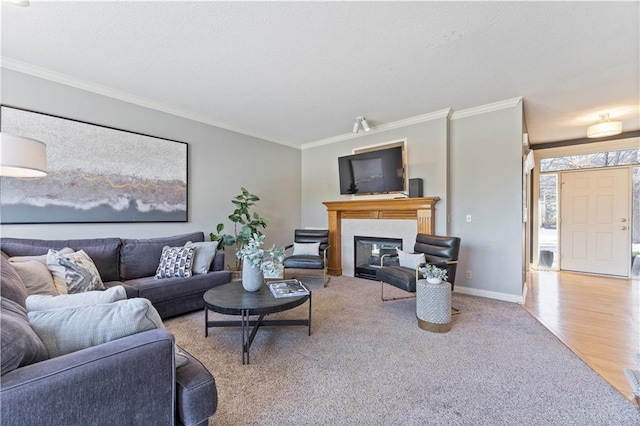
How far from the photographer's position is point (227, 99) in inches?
141

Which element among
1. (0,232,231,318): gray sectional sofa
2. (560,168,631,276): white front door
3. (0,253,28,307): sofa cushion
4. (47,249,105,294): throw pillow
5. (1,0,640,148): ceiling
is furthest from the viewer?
(560,168,631,276): white front door

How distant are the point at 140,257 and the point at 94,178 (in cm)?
104

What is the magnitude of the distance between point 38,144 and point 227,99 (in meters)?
2.07

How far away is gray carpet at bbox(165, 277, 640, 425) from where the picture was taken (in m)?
1.57

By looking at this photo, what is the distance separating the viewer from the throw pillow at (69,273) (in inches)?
90.9

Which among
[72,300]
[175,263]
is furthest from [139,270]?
[72,300]

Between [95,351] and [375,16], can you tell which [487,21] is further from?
[95,351]

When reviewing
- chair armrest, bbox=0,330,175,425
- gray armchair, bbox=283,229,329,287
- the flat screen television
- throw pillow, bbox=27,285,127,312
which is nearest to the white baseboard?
the flat screen television

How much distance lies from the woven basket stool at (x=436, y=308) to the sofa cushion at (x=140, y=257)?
9.95 ft

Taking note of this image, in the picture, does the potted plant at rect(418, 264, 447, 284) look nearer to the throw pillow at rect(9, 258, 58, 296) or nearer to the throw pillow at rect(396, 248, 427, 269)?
the throw pillow at rect(396, 248, 427, 269)

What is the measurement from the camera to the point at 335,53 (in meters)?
2.54

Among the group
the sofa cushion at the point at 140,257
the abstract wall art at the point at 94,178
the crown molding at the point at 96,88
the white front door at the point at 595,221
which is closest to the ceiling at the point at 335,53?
the crown molding at the point at 96,88

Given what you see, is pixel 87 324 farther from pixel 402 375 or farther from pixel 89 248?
pixel 89 248

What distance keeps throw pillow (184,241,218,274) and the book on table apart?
110cm
